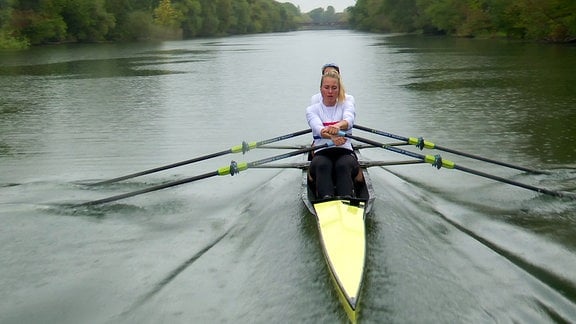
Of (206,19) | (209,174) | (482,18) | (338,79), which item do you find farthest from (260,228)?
(206,19)

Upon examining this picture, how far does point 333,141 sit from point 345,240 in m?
1.94

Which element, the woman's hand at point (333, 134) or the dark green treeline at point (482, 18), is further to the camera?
the dark green treeline at point (482, 18)

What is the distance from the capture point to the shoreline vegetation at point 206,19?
46.5 meters

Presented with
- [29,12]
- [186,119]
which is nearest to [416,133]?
[186,119]

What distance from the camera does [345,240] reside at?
5719mm

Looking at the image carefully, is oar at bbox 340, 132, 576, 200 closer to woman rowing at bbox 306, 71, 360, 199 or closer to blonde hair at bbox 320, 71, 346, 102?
woman rowing at bbox 306, 71, 360, 199

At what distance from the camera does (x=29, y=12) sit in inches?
2667

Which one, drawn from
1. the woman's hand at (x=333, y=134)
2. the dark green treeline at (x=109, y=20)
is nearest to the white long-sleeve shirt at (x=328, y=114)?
the woman's hand at (x=333, y=134)

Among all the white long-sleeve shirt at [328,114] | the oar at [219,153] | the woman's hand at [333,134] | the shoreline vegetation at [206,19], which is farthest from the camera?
the shoreline vegetation at [206,19]

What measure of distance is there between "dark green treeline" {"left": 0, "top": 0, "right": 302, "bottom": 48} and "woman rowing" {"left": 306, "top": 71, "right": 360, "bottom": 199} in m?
60.7

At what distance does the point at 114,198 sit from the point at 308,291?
12.4 ft

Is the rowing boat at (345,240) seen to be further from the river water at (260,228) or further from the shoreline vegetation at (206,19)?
the shoreline vegetation at (206,19)

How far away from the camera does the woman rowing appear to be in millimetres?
7052

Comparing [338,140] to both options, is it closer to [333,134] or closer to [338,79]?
[333,134]
